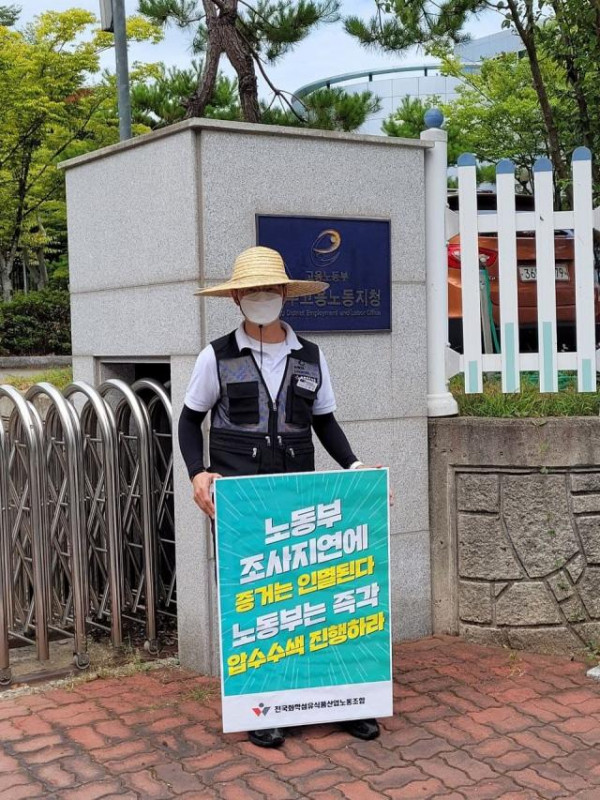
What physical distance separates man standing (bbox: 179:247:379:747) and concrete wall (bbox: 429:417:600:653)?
47.5 inches

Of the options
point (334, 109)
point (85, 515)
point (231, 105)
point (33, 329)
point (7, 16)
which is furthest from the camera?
point (7, 16)

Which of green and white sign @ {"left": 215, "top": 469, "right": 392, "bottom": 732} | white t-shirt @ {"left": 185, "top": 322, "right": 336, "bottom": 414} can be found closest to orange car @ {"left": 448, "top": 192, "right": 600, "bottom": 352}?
white t-shirt @ {"left": 185, "top": 322, "right": 336, "bottom": 414}

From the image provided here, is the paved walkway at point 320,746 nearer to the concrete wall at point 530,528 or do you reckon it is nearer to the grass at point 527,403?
the concrete wall at point 530,528

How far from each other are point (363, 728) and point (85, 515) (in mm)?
1711

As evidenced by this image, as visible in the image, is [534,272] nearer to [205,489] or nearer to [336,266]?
[336,266]

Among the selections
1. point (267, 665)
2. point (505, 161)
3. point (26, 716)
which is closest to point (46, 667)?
point (26, 716)

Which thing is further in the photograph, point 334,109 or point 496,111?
point 496,111

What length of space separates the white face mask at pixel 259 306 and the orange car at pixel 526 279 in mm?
2039

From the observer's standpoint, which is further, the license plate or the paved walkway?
the license plate

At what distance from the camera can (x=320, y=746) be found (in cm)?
379

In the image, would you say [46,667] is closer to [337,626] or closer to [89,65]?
[337,626]

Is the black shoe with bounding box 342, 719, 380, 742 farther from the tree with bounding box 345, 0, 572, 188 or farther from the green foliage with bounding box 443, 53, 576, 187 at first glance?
the green foliage with bounding box 443, 53, 576, 187

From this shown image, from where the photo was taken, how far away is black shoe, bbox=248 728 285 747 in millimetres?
3775

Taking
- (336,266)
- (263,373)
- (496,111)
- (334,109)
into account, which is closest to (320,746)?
(263,373)
